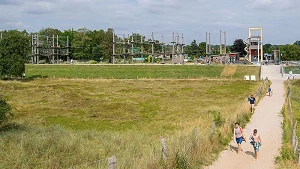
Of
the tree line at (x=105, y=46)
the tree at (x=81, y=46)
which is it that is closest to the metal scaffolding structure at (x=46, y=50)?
the tree line at (x=105, y=46)

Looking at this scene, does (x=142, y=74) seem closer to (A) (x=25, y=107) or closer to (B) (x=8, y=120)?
(A) (x=25, y=107)

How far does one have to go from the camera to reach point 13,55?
6869 centimetres

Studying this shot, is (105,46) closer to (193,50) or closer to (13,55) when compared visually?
(193,50)

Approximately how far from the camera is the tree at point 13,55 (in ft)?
223

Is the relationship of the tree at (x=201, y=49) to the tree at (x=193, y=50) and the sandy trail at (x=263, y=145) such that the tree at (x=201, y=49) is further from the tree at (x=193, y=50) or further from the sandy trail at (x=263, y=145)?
the sandy trail at (x=263, y=145)

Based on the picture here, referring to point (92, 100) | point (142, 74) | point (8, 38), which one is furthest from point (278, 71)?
point (8, 38)

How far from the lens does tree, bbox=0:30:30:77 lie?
68062 millimetres

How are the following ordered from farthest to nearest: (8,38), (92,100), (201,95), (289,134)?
(8,38), (201,95), (92,100), (289,134)

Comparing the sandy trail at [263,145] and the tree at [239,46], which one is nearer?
the sandy trail at [263,145]

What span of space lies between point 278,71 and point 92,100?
45.9 metres

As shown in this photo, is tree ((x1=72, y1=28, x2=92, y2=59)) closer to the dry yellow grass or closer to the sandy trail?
the dry yellow grass

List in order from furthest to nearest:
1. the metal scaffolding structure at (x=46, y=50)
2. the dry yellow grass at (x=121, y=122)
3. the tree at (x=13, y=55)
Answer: the metal scaffolding structure at (x=46, y=50) < the tree at (x=13, y=55) < the dry yellow grass at (x=121, y=122)

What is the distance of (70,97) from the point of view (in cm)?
4478

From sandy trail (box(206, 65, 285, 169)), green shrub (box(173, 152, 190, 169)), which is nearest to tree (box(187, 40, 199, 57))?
sandy trail (box(206, 65, 285, 169))
